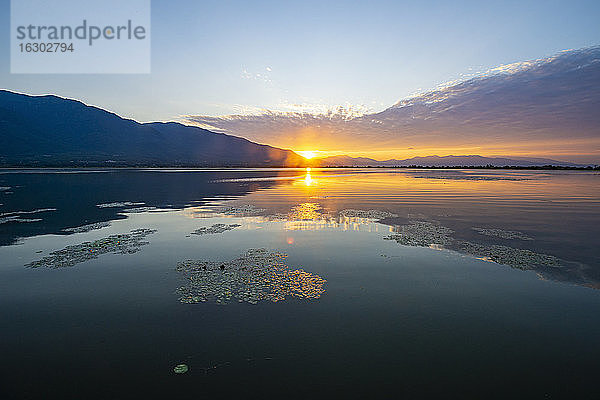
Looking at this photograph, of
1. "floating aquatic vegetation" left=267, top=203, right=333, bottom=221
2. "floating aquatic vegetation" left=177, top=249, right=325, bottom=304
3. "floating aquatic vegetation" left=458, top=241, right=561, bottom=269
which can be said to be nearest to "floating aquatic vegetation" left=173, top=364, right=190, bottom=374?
"floating aquatic vegetation" left=177, top=249, right=325, bottom=304

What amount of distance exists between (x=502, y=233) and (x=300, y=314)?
17.8 metres

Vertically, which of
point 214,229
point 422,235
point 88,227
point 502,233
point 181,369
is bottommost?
point 181,369

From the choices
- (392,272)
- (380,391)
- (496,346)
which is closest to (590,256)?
(392,272)

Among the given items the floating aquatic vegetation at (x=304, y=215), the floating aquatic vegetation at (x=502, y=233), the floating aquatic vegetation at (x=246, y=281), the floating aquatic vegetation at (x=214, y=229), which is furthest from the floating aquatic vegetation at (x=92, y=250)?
the floating aquatic vegetation at (x=502, y=233)

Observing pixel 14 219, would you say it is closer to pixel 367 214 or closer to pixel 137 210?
pixel 137 210

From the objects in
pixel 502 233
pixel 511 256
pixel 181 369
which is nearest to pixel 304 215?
pixel 502 233

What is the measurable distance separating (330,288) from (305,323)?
2924 millimetres

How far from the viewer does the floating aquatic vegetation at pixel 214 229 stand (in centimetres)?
2153

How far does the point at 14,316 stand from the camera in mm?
9953

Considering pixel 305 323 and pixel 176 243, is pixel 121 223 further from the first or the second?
pixel 305 323

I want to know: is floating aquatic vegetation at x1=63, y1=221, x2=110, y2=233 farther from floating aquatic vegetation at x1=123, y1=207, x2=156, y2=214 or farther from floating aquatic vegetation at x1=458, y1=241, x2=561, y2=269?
floating aquatic vegetation at x1=458, y1=241, x2=561, y2=269

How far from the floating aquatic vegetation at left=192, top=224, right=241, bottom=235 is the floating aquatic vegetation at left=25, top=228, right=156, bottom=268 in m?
3.50

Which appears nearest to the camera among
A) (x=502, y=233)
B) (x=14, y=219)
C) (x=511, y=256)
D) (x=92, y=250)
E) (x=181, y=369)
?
(x=181, y=369)

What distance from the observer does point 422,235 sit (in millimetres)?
20609
